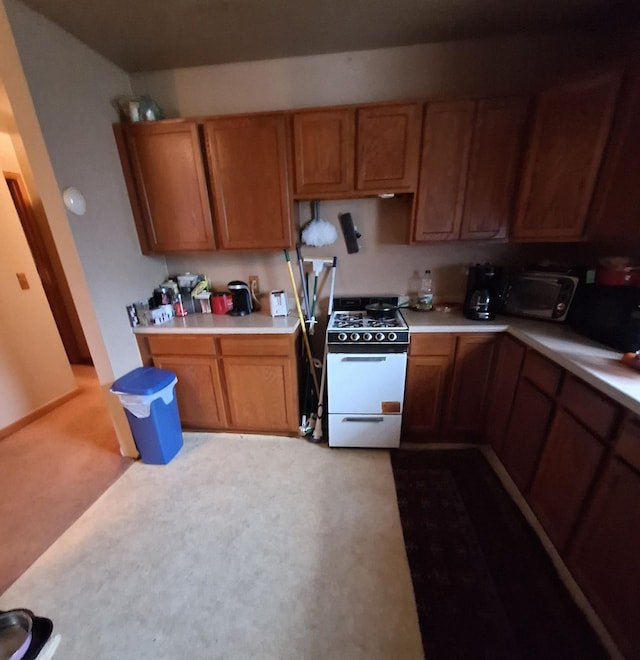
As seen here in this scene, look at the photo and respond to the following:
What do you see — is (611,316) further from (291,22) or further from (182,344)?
(182,344)

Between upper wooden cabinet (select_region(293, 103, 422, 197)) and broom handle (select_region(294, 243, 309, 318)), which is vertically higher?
upper wooden cabinet (select_region(293, 103, 422, 197))

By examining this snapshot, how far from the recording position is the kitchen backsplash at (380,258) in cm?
226

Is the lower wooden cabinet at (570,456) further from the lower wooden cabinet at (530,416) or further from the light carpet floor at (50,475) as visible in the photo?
the light carpet floor at (50,475)

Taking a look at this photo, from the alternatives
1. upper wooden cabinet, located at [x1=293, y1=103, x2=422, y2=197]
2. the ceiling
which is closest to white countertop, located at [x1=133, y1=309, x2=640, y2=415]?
upper wooden cabinet, located at [x1=293, y1=103, x2=422, y2=197]

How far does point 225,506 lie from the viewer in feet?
5.91

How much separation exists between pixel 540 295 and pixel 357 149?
1.52m

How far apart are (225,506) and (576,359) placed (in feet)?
6.71

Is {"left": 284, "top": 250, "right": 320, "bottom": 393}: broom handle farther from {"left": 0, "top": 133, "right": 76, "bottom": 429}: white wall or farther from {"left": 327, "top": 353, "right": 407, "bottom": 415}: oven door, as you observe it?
{"left": 0, "top": 133, "right": 76, "bottom": 429}: white wall

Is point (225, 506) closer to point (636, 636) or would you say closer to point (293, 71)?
point (636, 636)

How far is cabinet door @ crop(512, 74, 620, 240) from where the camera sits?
5.25 ft

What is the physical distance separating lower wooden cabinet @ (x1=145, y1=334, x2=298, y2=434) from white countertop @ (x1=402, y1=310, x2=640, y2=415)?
98 cm

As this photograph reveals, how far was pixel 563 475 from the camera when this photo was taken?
1404 millimetres

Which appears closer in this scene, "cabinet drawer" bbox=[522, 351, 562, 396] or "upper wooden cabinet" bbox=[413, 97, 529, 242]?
"cabinet drawer" bbox=[522, 351, 562, 396]

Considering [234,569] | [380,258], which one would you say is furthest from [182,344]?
[380,258]
